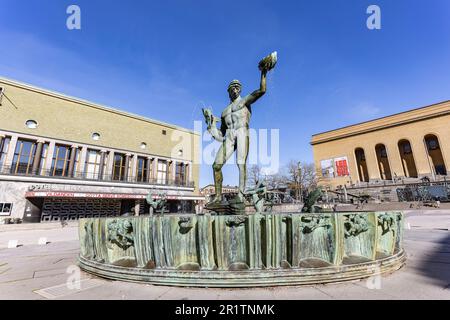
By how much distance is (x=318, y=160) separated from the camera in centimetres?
6297

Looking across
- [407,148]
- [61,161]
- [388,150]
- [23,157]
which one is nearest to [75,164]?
[61,161]

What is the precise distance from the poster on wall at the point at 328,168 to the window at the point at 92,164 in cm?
5140

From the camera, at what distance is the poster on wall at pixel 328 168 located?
58731 millimetres

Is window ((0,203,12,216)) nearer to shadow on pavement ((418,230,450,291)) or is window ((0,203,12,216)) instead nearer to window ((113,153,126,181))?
window ((113,153,126,181))

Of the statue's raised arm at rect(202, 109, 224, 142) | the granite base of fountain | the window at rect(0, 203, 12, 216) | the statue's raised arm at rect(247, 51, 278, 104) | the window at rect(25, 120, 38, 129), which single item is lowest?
the granite base of fountain

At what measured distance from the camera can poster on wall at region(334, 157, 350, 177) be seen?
5653cm

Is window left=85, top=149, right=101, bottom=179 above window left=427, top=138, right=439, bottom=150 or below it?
below

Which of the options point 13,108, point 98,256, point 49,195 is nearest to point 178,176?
point 49,195

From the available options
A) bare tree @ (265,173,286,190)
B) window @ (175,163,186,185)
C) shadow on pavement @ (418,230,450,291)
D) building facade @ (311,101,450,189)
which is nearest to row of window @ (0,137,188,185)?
window @ (175,163,186,185)

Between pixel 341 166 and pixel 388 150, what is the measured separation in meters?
10.4
